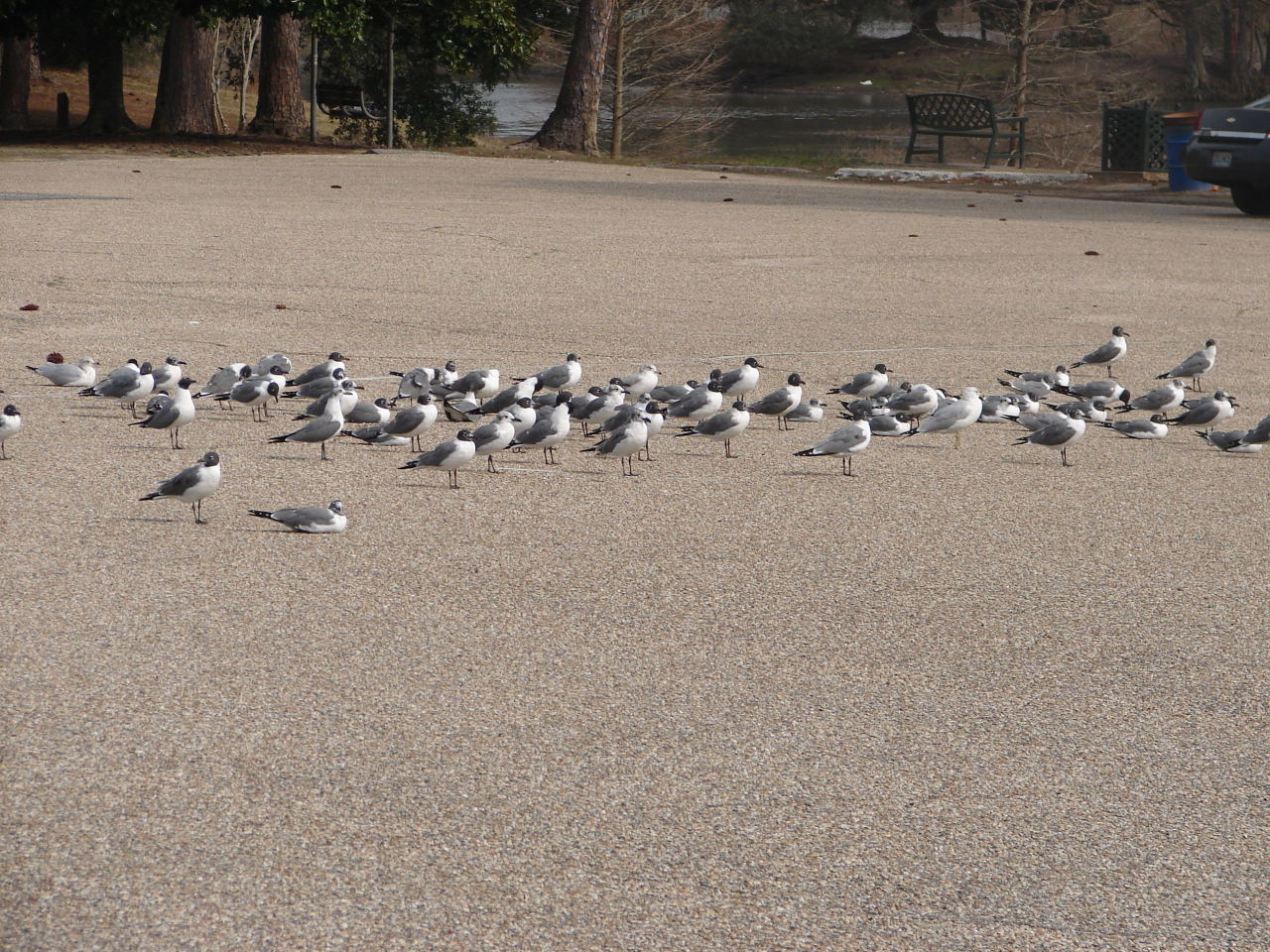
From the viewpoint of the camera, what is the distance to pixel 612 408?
7918 millimetres

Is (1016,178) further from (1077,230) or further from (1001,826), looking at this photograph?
(1001,826)

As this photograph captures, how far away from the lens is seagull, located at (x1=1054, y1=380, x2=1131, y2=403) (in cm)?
894

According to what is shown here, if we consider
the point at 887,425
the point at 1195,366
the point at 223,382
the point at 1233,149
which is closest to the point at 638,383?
the point at 887,425

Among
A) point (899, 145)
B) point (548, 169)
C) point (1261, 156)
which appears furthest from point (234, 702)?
point (899, 145)

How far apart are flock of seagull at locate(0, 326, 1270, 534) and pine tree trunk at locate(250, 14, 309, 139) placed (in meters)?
23.4

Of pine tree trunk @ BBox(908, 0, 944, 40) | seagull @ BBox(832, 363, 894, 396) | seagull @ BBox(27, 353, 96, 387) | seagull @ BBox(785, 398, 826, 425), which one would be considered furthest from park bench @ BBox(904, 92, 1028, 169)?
pine tree trunk @ BBox(908, 0, 944, 40)

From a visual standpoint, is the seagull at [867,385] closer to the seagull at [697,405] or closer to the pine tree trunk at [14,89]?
the seagull at [697,405]

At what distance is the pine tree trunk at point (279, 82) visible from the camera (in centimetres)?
3131

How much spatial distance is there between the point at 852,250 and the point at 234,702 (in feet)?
40.7

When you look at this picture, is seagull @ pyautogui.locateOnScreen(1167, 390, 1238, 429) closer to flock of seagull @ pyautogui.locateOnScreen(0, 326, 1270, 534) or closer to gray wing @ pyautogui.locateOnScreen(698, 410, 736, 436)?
flock of seagull @ pyautogui.locateOnScreen(0, 326, 1270, 534)

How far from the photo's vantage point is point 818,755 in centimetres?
415

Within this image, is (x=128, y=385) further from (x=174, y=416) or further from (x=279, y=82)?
(x=279, y=82)

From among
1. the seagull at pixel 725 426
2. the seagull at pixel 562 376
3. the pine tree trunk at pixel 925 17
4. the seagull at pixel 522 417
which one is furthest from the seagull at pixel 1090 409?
the pine tree trunk at pixel 925 17

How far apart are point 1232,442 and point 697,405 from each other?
272cm
